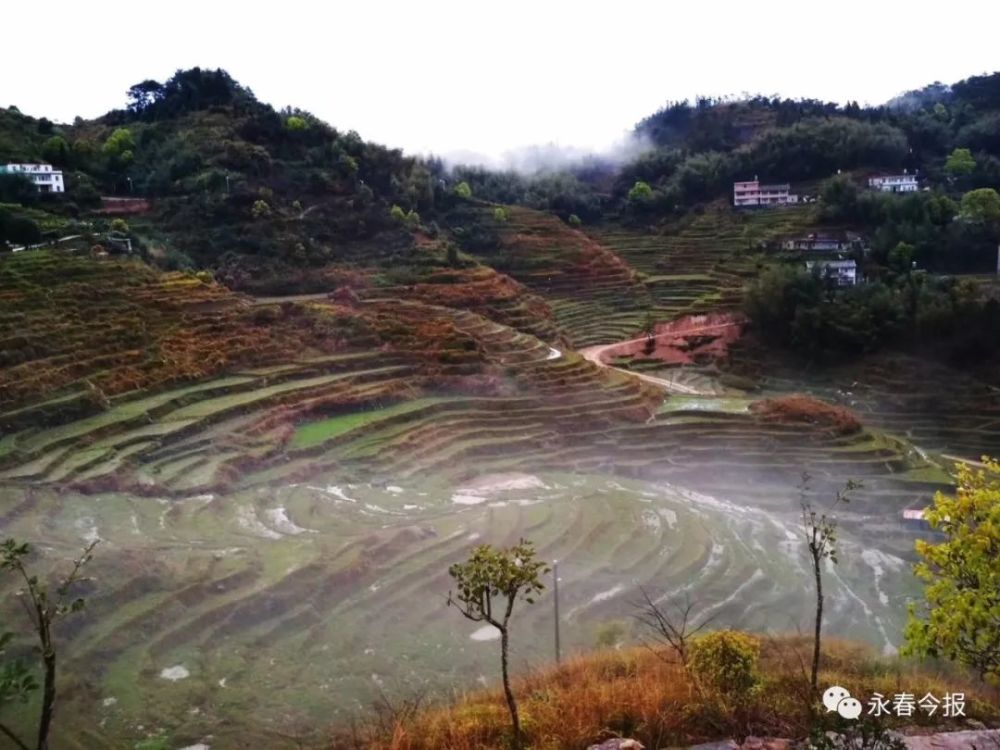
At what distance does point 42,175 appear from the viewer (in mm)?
30594

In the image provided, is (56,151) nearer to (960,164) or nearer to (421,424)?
(421,424)

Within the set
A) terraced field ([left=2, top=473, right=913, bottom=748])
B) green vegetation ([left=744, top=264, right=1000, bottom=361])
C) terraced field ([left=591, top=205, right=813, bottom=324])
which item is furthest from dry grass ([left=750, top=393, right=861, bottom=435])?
terraced field ([left=591, top=205, right=813, bottom=324])

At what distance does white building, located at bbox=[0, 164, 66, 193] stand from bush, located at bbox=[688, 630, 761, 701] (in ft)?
105

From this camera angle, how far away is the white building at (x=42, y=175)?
98.1 ft

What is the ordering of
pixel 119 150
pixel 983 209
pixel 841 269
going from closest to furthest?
pixel 841 269
pixel 119 150
pixel 983 209

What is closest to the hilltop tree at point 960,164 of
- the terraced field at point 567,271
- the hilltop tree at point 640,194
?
the hilltop tree at point 640,194

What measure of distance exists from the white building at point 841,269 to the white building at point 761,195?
14.3 metres

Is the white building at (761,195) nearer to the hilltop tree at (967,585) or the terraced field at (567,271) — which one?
A: the terraced field at (567,271)

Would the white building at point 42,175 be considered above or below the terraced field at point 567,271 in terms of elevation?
above

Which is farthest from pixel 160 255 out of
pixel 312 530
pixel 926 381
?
pixel 926 381

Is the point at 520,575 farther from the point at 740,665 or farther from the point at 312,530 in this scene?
the point at 312,530

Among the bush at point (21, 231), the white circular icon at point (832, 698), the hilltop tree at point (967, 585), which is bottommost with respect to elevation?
the white circular icon at point (832, 698)

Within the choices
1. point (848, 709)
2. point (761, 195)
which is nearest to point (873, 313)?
point (761, 195)

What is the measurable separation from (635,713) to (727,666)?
0.78m
